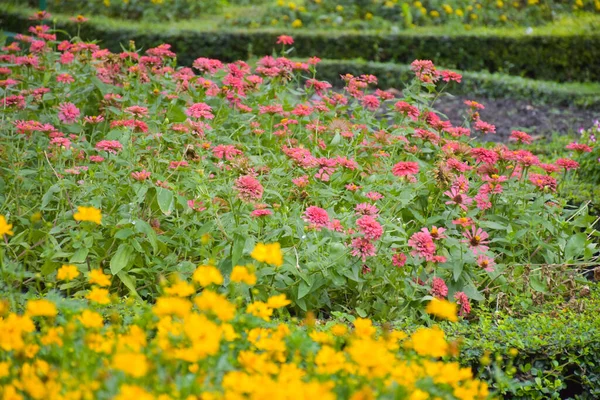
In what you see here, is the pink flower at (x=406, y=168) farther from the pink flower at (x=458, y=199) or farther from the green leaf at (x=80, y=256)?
the green leaf at (x=80, y=256)

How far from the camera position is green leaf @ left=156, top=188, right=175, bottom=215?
296 centimetres

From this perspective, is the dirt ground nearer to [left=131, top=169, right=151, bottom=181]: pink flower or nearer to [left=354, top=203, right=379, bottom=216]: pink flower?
[left=354, top=203, right=379, bottom=216]: pink flower

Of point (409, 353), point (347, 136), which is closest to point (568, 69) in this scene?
point (347, 136)

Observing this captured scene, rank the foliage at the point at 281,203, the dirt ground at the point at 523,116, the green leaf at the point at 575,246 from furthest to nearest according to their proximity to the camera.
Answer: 1. the dirt ground at the point at 523,116
2. the green leaf at the point at 575,246
3. the foliage at the point at 281,203

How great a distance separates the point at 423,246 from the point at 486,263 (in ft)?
1.02

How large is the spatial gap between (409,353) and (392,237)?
957 millimetres

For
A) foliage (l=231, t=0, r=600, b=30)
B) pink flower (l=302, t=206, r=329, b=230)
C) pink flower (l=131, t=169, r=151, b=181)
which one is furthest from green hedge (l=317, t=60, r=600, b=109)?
pink flower (l=302, t=206, r=329, b=230)

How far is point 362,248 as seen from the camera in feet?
9.10

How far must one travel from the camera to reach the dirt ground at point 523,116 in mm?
6590

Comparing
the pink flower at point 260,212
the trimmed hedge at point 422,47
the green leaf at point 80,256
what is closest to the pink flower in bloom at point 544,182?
the pink flower at point 260,212

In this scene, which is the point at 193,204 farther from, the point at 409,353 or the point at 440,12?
the point at 440,12

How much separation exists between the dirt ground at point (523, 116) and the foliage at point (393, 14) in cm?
213

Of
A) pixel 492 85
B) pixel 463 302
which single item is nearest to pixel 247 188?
pixel 463 302

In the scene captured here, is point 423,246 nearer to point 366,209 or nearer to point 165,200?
point 366,209
